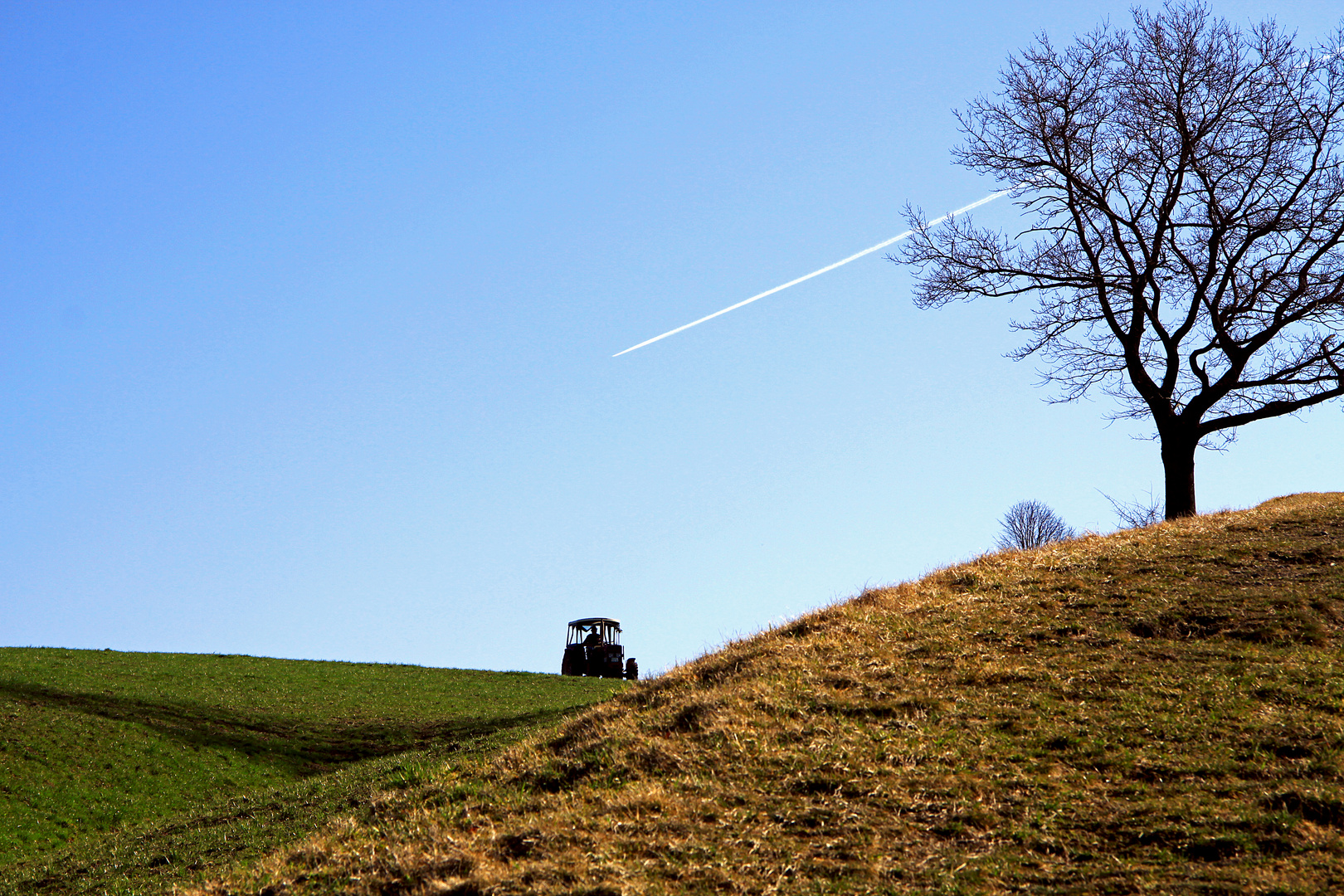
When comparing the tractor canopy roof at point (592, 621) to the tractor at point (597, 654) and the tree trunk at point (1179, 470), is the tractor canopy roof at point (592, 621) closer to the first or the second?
the tractor at point (597, 654)

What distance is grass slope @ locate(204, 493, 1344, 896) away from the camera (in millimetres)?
7125

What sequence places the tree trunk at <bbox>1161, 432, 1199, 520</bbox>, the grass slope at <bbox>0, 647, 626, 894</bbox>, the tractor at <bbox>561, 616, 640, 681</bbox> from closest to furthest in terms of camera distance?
the grass slope at <bbox>0, 647, 626, 894</bbox> → the tree trunk at <bbox>1161, 432, 1199, 520</bbox> → the tractor at <bbox>561, 616, 640, 681</bbox>

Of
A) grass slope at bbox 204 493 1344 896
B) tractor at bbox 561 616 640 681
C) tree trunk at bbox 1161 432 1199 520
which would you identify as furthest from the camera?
tractor at bbox 561 616 640 681

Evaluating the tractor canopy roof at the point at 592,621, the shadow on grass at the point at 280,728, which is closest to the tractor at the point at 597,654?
the tractor canopy roof at the point at 592,621

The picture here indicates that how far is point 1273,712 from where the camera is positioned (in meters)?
9.40

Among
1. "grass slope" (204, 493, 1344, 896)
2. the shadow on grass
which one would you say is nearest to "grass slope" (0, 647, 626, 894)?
the shadow on grass

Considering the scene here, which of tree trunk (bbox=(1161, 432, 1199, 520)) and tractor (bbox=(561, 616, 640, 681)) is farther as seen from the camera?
tractor (bbox=(561, 616, 640, 681))

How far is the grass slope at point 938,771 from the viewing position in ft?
23.4

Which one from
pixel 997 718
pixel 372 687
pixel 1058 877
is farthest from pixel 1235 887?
pixel 372 687

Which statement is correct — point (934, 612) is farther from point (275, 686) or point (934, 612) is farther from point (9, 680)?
point (9, 680)

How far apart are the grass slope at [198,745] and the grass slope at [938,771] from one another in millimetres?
2778

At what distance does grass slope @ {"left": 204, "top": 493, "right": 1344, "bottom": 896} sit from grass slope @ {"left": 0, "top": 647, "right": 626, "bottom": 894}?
278cm

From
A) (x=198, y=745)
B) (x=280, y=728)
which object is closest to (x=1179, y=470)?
(x=280, y=728)

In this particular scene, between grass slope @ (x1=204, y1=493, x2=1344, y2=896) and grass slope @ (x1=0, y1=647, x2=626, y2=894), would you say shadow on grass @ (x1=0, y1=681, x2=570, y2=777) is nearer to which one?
grass slope @ (x1=0, y1=647, x2=626, y2=894)
